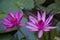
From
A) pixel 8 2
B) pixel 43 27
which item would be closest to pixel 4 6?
pixel 8 2

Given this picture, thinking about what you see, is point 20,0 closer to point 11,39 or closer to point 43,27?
point 11,39

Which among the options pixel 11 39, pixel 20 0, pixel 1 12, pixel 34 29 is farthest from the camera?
pixel 20 0

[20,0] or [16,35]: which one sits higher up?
[20,0]

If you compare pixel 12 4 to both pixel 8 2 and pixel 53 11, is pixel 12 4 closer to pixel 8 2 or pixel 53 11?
pixel 8 2

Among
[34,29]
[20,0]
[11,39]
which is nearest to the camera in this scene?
[34,29]

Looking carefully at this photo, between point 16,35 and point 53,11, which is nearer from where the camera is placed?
point 16,35

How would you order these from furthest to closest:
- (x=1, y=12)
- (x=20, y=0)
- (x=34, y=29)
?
1. (x=20, y=0)
2. (x=1, y=12)
3. (x=34, y=29)

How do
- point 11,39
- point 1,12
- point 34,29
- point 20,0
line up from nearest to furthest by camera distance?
point 34,29 → point 11,39 → point 1,12 → point 20,0

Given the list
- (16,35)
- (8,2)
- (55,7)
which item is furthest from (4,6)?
(55,7)

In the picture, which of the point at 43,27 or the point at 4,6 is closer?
the point at 43,27

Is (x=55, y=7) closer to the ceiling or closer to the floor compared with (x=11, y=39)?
closer to the ceiling
